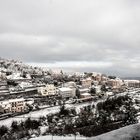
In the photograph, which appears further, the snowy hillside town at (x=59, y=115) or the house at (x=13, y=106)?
the house at (x=13, y=106)

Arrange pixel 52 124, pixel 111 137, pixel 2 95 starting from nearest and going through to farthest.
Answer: pixel 111 137 < pixel 52 124 < pixel 2 95

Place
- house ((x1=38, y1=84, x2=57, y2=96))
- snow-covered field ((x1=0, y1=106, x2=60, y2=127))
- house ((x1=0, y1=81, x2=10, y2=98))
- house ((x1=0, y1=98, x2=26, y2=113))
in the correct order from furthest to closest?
house ((x1=38, y1=84, x2=57, y2=96))
house ((x1=0, y1=81, x2=10, y2=98))
house ((x1=0, y1=98, x2=26, y2=113))
snow-covered field ((x1=0, y1=106, x2=60, y2=127))

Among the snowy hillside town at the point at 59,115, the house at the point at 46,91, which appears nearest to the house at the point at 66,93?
the snowy hillside town at the point at 59,115

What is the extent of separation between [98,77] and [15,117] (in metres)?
39.2

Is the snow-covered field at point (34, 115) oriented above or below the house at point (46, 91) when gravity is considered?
below

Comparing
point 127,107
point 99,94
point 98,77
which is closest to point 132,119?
point 127,107

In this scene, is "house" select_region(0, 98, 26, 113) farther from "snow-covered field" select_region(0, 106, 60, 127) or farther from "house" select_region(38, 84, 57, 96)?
"house" select_region(38, 84, 57, 96)

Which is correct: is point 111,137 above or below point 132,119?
above

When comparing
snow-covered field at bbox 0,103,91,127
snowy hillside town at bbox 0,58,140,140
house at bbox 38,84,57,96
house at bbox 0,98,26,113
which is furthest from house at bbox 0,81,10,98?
snow-covered field at bbox 0,103,91,127

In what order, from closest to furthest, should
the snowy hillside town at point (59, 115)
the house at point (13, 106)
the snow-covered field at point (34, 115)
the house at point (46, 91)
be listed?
the snowy hillside town at point (59, 115), the snow-covered field at point (34, 115), the house at point (13, 106), the house at point (46, 91)

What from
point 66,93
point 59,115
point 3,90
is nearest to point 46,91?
point 66,93

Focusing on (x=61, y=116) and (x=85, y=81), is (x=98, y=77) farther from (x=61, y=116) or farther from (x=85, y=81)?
(x=61, y=116)

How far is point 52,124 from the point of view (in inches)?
1009

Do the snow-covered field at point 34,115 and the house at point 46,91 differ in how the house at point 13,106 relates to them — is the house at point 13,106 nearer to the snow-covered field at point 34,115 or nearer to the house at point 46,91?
the snow-covered field at point 34,115
